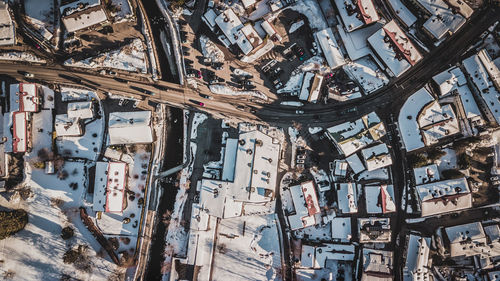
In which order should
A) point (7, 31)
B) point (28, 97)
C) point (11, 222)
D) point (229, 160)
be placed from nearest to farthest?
point (11, 222) < point (28, 97) < point (229, 160) < point (7, 31)

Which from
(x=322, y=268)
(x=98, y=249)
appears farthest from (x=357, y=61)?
(x=98, y=249)

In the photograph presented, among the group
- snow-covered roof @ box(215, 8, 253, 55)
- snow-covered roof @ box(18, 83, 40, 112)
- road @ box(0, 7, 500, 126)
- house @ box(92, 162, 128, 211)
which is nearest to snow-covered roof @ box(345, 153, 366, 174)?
road @ box(0, 7, 500, 126)

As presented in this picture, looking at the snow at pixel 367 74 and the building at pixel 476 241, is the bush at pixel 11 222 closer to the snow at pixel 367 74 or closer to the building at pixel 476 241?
the snow at pixel 367 74

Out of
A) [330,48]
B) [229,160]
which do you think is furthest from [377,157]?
[229,160]

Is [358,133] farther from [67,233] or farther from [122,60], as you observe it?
[67,233]

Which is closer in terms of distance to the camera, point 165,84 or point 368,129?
point 368,129

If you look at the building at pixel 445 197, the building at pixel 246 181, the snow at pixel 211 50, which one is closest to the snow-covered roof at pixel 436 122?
the building at pixel 445 197

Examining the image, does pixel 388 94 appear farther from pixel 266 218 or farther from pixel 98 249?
pixel 98 249
